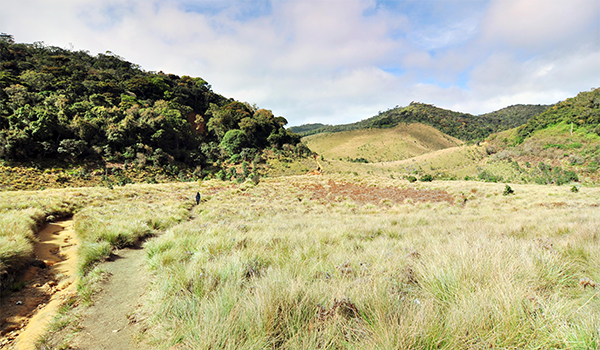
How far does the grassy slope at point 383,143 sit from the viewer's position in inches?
3056

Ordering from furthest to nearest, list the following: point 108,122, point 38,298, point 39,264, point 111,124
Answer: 1. point 108,122
2. point 111,124
3. point 39,264
4. point 38,298

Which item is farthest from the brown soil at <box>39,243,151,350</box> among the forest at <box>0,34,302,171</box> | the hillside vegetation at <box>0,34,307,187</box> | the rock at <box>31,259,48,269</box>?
the forest at <box>0,34,302,171</box>

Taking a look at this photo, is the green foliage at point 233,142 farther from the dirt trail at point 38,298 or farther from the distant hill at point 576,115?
the distant hill at point 576,115

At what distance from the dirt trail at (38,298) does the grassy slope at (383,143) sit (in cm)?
7443

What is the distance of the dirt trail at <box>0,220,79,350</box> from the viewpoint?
291 centimetres

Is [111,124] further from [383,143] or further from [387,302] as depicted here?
[383,143]

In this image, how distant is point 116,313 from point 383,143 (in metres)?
87.4

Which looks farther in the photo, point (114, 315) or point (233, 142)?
point (233, 142)

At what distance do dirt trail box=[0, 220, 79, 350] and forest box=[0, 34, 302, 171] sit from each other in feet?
99.4

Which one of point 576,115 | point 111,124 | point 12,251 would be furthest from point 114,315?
point 576,115

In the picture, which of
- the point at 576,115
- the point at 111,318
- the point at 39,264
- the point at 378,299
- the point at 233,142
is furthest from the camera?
the point at 576,115

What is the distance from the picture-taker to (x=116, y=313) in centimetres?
319

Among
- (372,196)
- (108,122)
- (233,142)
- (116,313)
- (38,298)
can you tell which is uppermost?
(108,122)

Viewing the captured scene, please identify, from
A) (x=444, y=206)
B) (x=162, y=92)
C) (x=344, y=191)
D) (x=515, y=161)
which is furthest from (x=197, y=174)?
(x=515, y=161)
